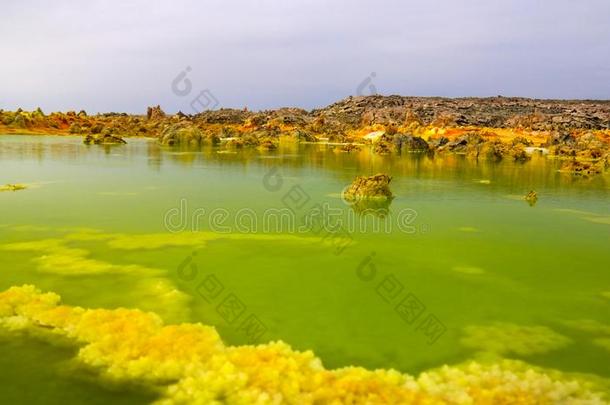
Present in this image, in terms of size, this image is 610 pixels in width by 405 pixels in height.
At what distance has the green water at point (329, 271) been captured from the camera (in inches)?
343

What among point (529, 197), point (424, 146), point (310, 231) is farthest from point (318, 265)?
point (424, 146)

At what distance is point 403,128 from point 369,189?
67996mm

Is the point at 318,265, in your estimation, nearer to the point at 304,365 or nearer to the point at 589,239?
the point at 304,365

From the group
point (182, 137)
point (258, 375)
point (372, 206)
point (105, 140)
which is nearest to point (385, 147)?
point (182, 137)

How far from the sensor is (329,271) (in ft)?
42.3

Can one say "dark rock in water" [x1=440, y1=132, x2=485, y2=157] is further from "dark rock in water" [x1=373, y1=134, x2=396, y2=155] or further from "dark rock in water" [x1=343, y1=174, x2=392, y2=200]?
"dark rock in water" [x1=343, y1=174, x2=392, y2=200]

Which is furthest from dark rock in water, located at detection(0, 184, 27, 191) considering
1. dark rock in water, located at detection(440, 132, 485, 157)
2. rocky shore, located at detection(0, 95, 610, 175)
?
dark rock in water, located at detection(440, 132, 485, 157)

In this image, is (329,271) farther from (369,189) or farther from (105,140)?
(105,140)

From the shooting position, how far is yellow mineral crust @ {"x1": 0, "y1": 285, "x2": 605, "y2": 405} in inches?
285

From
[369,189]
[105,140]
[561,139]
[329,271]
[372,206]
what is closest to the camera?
[329,271]

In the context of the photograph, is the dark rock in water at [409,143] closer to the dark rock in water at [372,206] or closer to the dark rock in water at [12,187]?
the dark rock in water at [372,206]

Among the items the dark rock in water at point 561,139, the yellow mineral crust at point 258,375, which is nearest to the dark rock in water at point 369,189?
the yellow mineral crust at point 258,375

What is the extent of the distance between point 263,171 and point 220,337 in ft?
90.5

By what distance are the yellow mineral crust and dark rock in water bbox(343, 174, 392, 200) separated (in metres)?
15.7
